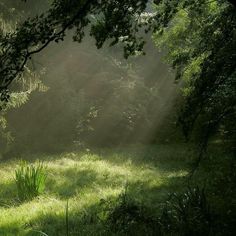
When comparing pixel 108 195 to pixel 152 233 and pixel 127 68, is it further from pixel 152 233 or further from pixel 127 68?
pixel 127 68

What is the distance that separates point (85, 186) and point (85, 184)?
627 millimetres

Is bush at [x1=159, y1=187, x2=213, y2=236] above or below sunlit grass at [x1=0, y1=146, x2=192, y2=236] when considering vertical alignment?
below

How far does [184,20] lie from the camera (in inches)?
812

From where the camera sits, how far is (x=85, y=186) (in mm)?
13586

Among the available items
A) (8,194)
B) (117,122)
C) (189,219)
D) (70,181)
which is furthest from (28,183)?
(117,122)

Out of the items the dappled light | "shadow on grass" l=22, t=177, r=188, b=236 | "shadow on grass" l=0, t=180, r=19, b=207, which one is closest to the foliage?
the dappled light

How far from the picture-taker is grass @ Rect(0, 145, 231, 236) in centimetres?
958

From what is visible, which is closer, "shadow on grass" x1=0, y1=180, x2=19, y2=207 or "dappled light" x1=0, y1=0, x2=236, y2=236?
"dappled light" x1=0, y1=0, x2=236, y2=236

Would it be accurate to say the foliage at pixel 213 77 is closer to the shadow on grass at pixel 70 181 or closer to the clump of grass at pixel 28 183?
the clump of grass at pixel 28 183

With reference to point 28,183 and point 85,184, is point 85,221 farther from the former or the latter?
point 85,184

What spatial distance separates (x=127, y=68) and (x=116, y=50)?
6.02 metres

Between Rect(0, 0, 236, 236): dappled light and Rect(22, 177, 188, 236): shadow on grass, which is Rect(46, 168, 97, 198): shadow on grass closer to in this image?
Rect(0, 0, 236, 236): dappled light

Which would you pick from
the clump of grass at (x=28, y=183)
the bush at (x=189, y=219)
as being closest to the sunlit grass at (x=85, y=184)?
the clump of grass at (x=28, y=183)

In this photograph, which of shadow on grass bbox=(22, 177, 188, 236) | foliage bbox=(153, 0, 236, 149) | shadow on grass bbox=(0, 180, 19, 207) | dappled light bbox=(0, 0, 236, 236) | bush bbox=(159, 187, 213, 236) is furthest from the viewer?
shadow on grass bbox=(0, 180, 19, 207)
